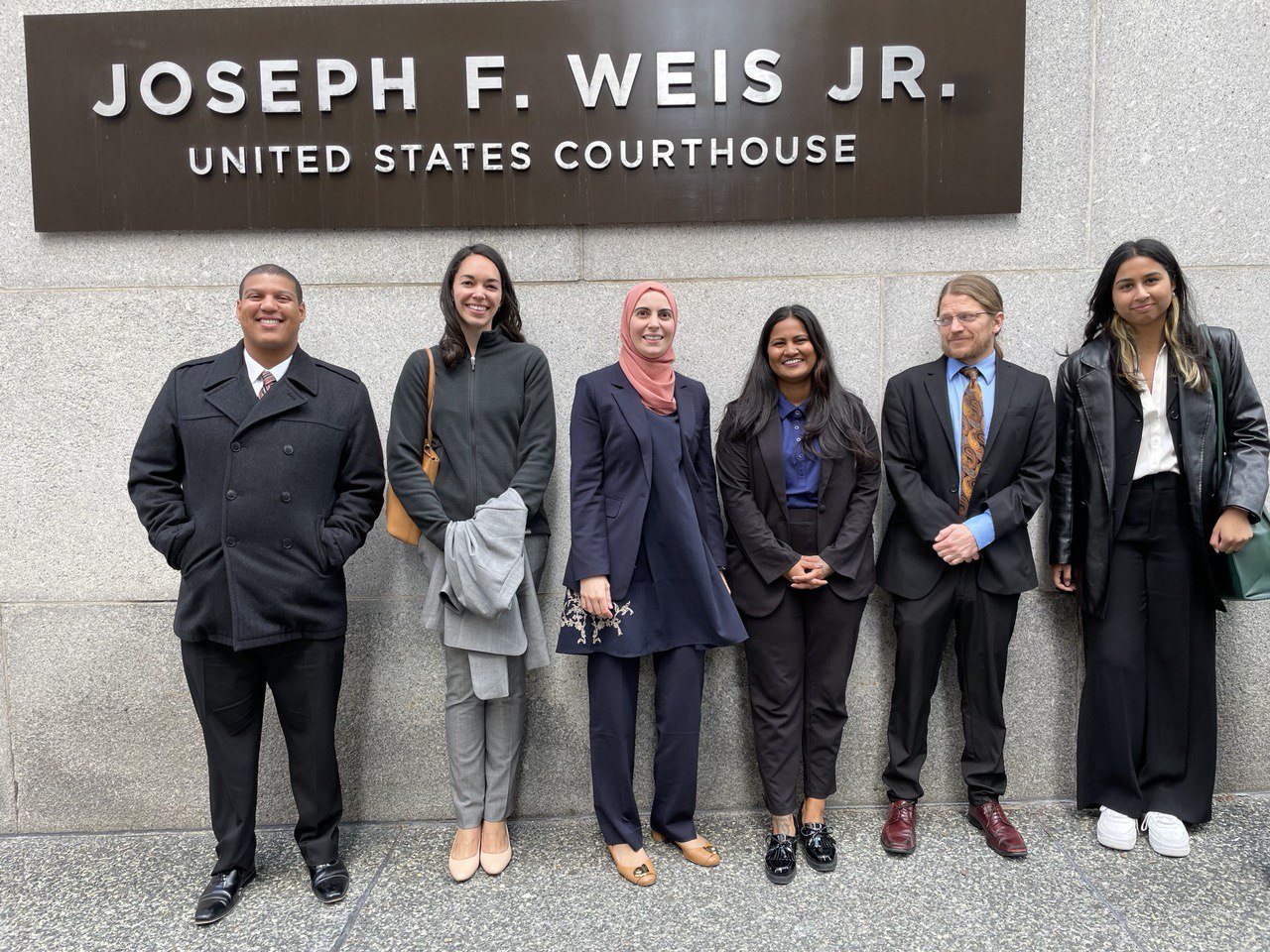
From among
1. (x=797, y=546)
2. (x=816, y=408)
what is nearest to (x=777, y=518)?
(x=797, y=546)

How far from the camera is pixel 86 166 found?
133 inches

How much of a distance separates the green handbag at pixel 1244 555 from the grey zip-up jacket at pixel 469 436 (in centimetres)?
266

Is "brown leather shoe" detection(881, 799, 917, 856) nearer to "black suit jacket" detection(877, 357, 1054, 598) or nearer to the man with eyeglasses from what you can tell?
the man with eyeglasses

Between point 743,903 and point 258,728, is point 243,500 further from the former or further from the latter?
point 743,903

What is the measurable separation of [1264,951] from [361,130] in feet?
15.0

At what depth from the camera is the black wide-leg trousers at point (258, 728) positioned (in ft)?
9.30

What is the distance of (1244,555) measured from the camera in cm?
307

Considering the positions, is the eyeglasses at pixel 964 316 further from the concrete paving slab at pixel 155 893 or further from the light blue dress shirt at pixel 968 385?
the concrete paving slab at pixel 155 893

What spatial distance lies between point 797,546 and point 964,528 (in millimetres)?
651

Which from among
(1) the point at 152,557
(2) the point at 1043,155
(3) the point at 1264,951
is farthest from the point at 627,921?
(2) the point at 1043,155

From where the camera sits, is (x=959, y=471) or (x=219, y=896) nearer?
(x=219, y=896)

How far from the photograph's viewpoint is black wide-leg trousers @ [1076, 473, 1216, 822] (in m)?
3.17

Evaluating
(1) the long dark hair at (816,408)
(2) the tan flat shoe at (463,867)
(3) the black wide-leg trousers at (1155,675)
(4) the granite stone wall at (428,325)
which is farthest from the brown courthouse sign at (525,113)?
(2) the tan flat shoe at (463,867)

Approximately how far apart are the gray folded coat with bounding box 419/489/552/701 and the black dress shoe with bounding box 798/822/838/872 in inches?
50.6
